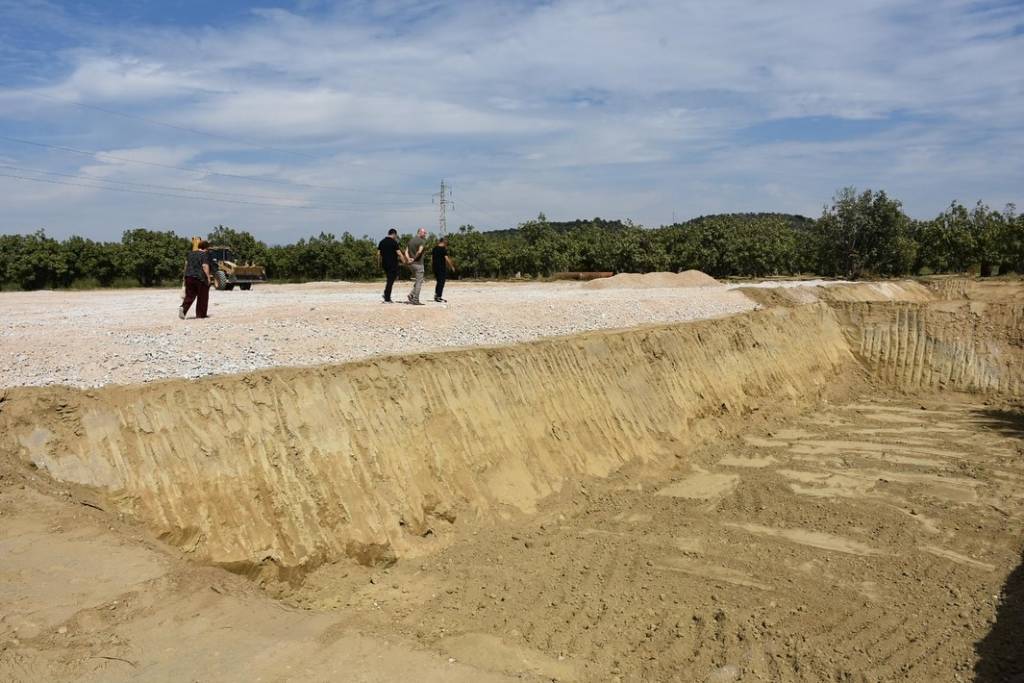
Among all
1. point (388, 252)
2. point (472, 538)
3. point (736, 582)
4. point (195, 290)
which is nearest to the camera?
point (736, 582)

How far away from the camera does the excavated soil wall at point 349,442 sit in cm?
738

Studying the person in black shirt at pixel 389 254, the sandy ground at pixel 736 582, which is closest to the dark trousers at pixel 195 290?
the person in black shirt at pixel 389 254

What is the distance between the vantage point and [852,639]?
284 inches

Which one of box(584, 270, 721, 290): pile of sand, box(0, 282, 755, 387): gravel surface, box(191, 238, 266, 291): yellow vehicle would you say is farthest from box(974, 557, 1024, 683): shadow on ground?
box(191, 238, 266, 291): yellow vehicle

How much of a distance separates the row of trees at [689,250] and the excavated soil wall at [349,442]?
35.8m

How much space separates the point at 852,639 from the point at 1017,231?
47673mm

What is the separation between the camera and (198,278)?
12.8 metres

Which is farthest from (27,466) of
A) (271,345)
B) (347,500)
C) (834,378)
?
(834,378)

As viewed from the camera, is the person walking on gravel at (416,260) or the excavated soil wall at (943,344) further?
the excavated soil wall at (943,344)

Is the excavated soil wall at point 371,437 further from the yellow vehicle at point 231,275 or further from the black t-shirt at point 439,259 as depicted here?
the yellow vehicle at point 231,275

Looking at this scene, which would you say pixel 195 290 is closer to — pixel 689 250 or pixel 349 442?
pixel 349 442

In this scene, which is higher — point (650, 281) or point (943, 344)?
point (650, 281)

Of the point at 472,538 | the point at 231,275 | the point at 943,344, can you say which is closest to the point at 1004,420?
the point at 943,344

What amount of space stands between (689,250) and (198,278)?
1676 inches
